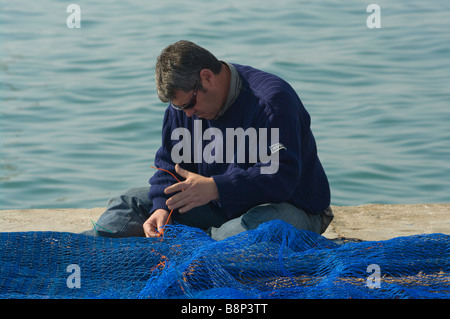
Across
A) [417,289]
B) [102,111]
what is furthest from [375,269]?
[102,111]

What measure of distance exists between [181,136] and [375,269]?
1.39 metres

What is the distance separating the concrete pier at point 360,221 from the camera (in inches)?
160

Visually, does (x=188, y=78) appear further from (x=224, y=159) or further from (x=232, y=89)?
(x=224, y=159)

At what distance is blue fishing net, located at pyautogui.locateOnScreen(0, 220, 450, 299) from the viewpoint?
2.77 metres

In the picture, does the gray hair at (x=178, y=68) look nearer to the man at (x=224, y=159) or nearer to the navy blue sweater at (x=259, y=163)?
the man at (x=224, y=159)

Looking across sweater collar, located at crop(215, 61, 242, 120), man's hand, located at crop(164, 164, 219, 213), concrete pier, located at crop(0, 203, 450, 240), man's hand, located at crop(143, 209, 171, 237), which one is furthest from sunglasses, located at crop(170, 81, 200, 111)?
concrete pier, located at crop(0, 203, 450, 240)

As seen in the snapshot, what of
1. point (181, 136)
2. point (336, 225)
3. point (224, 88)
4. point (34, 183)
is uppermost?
point (224, 88)

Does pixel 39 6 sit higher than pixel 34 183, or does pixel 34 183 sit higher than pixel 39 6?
pixel 39 6

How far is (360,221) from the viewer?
431 centimetres

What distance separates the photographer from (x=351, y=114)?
29.0 feet

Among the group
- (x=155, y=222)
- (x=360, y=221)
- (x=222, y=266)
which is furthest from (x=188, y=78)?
(x=360, y=221)

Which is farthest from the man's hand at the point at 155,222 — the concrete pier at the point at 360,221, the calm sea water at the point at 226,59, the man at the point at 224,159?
the calm sea water at the point at 226,59

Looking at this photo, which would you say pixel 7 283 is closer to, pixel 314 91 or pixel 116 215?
pixel 116 215

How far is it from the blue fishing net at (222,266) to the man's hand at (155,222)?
252 mm
